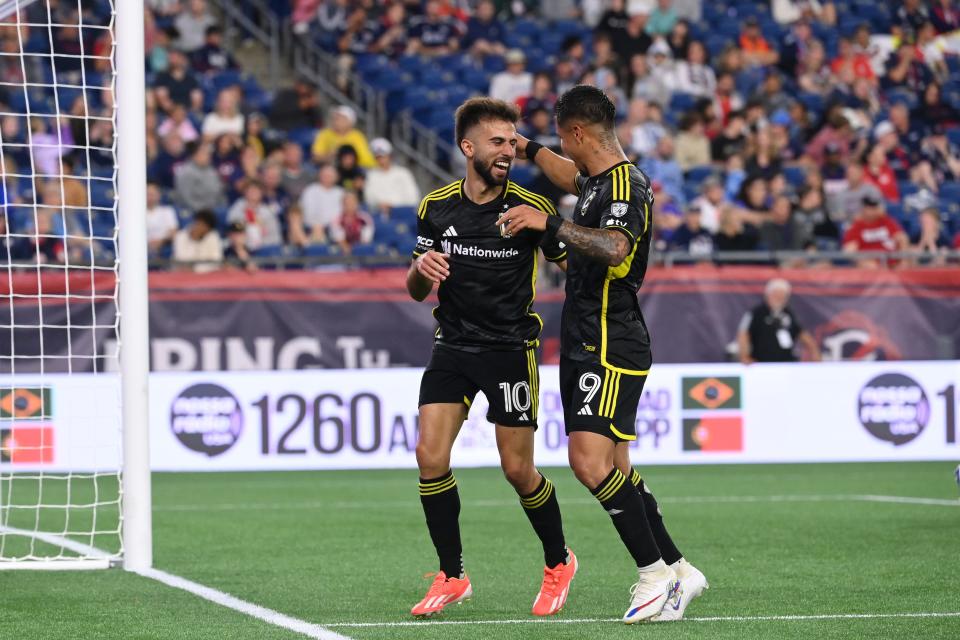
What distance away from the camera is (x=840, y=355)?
16.0 meters

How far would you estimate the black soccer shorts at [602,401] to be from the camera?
21.5 feet

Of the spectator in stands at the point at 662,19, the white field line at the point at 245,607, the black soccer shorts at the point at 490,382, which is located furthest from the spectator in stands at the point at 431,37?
the black soccer shorts at the point at 490,382

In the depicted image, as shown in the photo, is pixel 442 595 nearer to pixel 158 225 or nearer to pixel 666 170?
pixel 158 225

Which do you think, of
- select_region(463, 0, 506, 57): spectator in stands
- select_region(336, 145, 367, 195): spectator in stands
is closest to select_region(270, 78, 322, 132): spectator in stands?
select_region(336, 145, 367, 195): spectator in stands

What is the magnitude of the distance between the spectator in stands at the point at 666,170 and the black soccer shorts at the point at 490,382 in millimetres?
11841

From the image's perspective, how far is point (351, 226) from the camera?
57.3 ft

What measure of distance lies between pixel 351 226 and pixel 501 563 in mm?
9259

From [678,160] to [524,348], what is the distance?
520 inches

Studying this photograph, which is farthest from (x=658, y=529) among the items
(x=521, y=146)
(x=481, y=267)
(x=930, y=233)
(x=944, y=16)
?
(x=944, y=16)

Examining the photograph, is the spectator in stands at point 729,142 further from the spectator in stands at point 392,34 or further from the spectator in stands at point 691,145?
the spectator in stands at point 392,34

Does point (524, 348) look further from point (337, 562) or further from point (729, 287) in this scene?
point (729, 287)

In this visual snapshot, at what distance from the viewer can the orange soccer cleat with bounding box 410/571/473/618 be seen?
6715mm

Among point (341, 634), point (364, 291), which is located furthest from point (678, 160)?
point (341, 634)

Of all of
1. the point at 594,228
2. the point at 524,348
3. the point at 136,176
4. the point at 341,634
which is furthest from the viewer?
the point at 136,176
